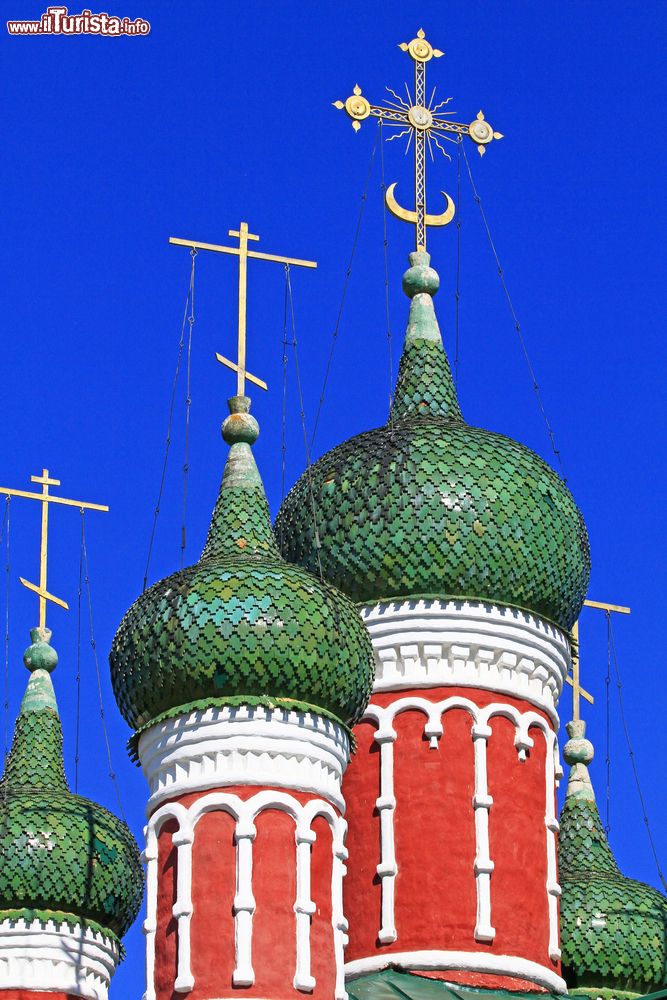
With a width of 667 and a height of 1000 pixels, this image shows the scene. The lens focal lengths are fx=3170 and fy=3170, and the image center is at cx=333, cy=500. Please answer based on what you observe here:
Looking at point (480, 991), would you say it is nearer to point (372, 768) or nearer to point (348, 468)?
point (372, 768)

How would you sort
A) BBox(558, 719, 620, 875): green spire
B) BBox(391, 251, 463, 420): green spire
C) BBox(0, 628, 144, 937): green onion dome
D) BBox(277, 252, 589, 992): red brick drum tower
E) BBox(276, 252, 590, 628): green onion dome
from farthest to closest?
BBox(0, 628, 144, 937): green onion dome, BBox(558, 719, 620, 875): green spire, BBox(391, 251, 463, 420): green spire, BBox(276, 252, 590, 628): green onion dome, BBox(277, 252, 589, 992): red brick drum tower

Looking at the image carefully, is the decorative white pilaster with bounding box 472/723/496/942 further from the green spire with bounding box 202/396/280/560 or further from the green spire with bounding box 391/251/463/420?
the green spire with bounding box 391/251/463/420

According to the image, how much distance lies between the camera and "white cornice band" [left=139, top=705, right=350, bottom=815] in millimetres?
20281

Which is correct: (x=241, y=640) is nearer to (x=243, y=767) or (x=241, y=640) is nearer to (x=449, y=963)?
(x=243, y=767)

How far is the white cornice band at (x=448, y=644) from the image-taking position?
22625 mm

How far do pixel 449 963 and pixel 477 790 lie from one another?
128 centimetres

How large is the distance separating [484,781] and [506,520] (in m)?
1.89

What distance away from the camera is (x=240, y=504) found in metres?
21.3

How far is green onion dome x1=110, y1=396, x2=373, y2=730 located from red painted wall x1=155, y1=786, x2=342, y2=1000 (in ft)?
2.20

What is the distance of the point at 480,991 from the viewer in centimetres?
2156

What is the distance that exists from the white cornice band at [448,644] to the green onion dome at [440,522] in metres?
0.12

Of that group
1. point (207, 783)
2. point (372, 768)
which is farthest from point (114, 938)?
point (207, 783)

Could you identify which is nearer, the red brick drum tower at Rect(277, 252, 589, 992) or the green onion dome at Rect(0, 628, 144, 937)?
the red brick drum tower at Rect(277, 252, 589, 992)

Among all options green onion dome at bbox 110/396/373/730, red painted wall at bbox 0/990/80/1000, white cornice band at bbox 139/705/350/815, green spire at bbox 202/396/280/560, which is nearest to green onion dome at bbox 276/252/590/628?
green spire at bbox 202/396/280/560
